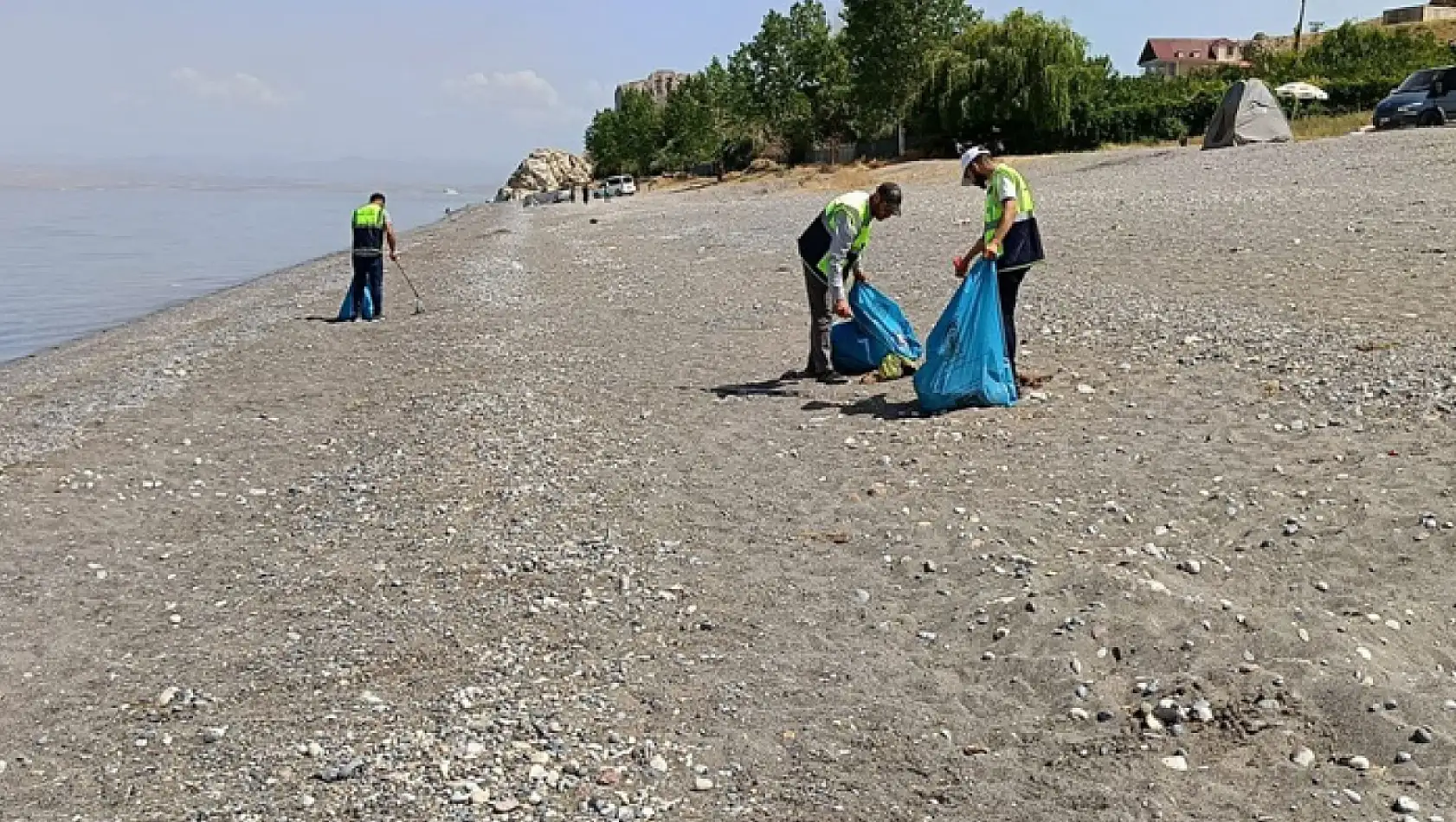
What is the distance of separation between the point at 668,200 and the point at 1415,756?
165 feet

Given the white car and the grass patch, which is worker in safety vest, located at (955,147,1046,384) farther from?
the white car

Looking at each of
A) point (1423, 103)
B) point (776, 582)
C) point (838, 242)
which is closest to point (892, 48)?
point (1423, 103)

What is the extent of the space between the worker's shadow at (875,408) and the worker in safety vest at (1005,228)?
80cm

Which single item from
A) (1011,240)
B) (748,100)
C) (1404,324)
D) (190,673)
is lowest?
(190,673)

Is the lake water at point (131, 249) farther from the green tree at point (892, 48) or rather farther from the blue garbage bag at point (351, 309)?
the green tree at point (892, 48)

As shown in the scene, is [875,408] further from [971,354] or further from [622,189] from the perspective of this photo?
[622,189]

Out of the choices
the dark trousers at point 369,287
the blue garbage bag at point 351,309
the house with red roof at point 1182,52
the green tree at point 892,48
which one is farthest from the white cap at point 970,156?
the house with red roof at point 1182,52

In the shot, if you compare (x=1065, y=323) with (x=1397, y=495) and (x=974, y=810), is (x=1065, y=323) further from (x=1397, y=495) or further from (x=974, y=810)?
(x=974, y=810)

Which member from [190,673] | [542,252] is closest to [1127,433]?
[190,673]

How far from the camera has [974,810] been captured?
13.3ft

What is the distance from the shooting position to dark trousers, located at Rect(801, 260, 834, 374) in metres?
10.0

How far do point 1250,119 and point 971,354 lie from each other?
26062mm

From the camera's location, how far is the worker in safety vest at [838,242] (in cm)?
930

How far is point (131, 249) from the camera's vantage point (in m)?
44.3
